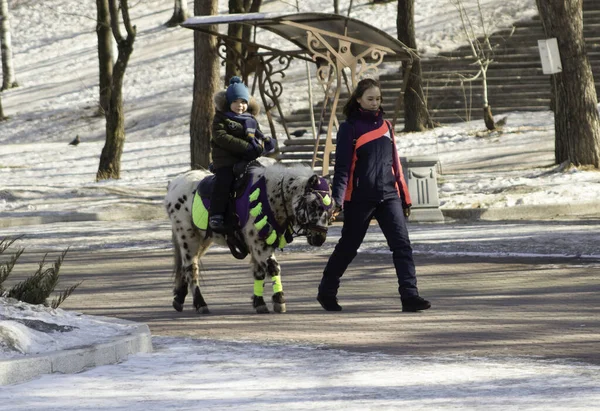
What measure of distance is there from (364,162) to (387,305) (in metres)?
1.37

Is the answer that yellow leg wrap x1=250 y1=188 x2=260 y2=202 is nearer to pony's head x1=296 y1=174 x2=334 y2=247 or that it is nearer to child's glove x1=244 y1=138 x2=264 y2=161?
child's glove x1=244 y1=138 x2=264 y2=161

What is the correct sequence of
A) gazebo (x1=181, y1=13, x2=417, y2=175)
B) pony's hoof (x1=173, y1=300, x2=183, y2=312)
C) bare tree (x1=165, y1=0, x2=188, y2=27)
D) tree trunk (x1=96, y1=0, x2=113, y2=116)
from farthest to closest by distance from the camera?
bare tree (x1=165, y1=0, x2=188, y2=27), tree trunk (x1=96, y1=0, x2=113, y2=116), gazebo (x1=181, y1=13, x2=417, y2=175), pony's hoof (x1=173, y1=300, x2=183, y2=312)

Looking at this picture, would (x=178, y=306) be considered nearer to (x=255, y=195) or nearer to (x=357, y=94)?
(x=255, y=195)

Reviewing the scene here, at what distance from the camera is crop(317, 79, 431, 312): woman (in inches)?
444

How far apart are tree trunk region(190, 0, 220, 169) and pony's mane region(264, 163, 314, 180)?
16.1 m

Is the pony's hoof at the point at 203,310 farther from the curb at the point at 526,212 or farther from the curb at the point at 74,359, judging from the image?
the curb at the point at 526,212

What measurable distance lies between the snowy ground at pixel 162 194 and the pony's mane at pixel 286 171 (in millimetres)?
2108

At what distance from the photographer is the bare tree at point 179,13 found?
57.9m

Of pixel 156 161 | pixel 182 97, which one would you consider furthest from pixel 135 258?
pixel 182 97

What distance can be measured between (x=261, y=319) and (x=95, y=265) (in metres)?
6.24

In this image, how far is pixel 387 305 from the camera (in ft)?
38.9

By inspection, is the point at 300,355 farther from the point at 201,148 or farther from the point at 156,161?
the point at 156,161

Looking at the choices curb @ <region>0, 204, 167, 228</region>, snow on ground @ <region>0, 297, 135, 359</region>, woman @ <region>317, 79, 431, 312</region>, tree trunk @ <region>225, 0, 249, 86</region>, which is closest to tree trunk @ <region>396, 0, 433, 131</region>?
tree trunk @ <region>225, 0, 249, 86</region>

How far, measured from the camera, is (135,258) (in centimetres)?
1756
